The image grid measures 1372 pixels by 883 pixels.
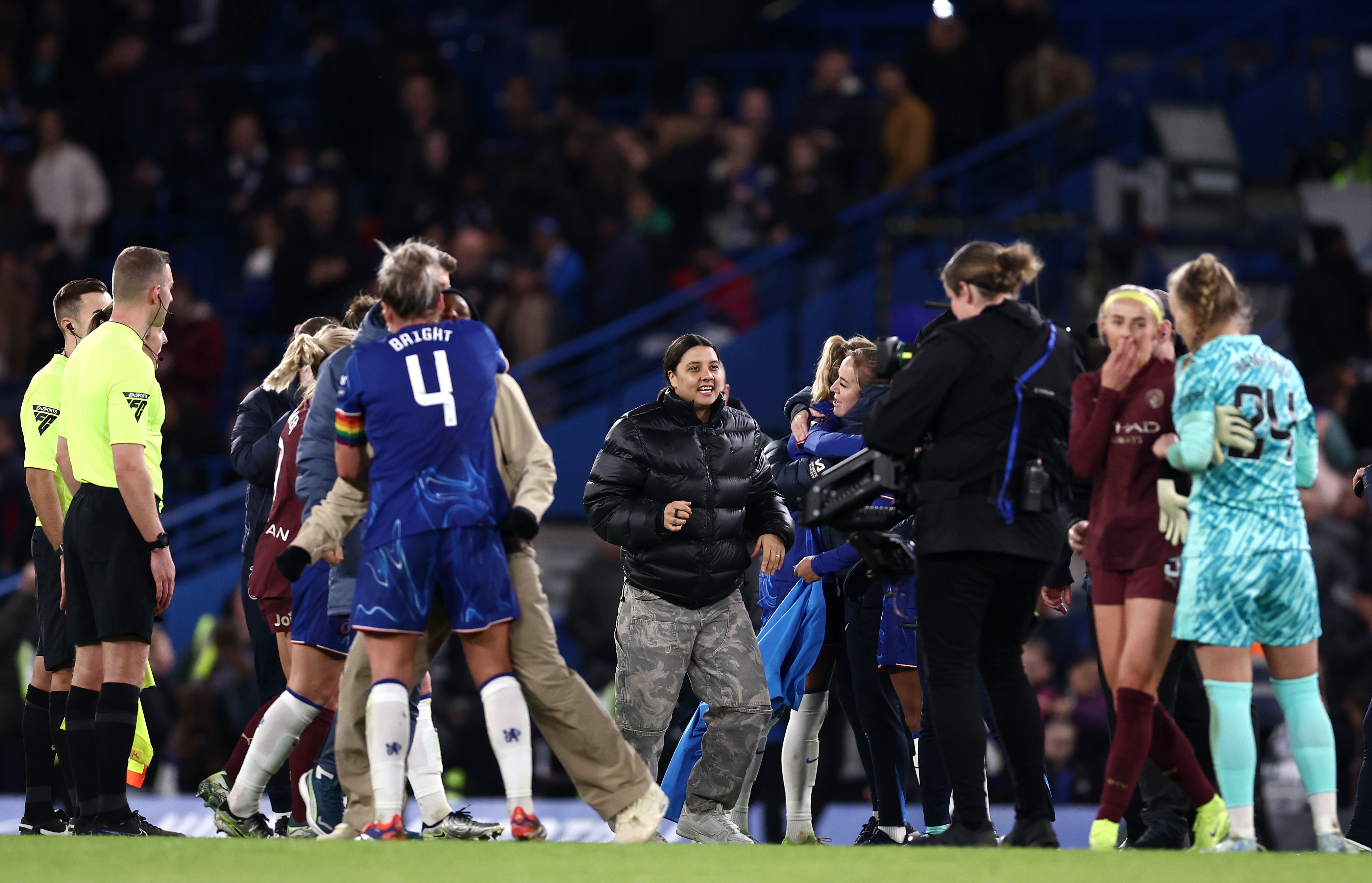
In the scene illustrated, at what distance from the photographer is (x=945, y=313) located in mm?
6270

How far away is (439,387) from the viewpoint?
5957 mm

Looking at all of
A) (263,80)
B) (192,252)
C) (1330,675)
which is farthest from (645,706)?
(263,80)

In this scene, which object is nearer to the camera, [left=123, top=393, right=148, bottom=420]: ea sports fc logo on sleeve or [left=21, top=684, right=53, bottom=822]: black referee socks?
[left=123, top=393, right=148, bottom=420]: ea sports fc logo on sleeve

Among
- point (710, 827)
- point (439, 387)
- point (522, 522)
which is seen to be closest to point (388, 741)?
point (522, 522)

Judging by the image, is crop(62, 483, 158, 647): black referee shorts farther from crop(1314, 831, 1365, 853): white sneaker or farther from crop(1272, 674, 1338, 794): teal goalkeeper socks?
crop(1314, 831, 1365, 853): white sneaker

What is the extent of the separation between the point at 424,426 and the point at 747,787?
108 inches

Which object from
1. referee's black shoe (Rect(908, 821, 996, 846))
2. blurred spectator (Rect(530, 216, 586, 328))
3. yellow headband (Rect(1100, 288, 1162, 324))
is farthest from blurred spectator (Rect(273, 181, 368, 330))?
referee's black shoe (Rect(908, 821, 996, 846))

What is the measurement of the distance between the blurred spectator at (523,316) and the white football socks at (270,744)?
837 cm

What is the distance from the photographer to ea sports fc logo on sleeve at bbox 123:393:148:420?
6.81 metres

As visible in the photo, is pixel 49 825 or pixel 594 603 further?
pixel 594 603

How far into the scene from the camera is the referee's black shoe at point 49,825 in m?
7.43

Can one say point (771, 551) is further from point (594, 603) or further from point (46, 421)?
point (594, 603)

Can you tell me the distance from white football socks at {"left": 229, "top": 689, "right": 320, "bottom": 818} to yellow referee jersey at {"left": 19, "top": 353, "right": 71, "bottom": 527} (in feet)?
4.80

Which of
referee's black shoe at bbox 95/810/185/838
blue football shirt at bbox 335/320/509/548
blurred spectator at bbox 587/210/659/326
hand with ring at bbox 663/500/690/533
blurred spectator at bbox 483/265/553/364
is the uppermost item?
blurred spectator at bbox 587/210/659/326
